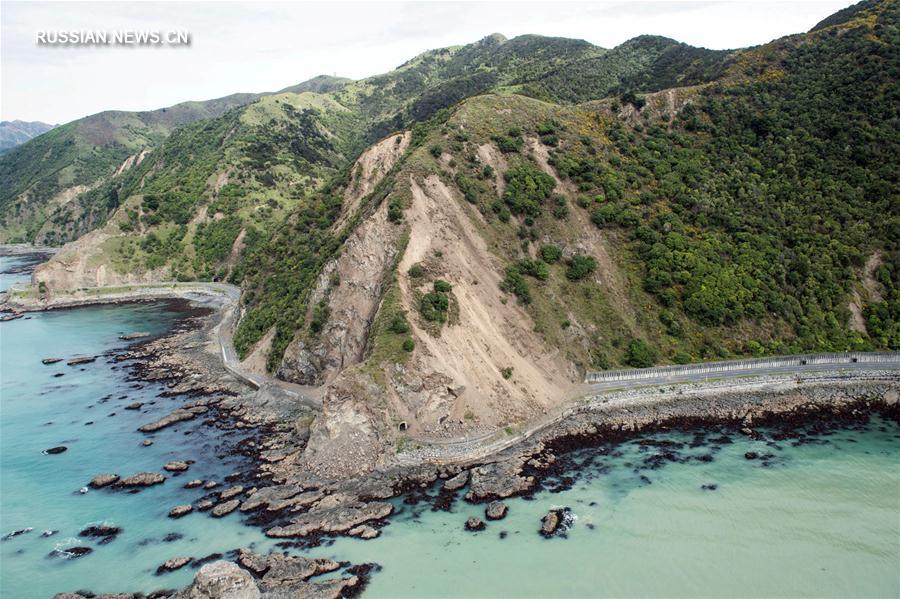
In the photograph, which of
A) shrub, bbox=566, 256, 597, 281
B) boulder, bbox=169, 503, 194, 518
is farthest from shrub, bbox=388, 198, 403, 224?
boulder, bbox=169, 503, 194, 518

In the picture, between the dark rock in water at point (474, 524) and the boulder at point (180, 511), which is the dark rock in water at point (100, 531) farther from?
the dark rock in water at point (474, 524)

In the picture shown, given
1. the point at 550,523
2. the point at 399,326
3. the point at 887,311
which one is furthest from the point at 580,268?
the point at 887,311

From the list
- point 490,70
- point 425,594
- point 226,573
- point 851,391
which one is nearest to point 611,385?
point 851,391

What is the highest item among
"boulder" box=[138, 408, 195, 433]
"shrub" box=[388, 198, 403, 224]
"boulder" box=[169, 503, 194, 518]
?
"shrub" box=[388, 198, 403, 224]

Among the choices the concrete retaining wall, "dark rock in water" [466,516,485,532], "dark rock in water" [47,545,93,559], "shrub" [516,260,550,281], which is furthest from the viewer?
"shrub" [516,260,550,281]

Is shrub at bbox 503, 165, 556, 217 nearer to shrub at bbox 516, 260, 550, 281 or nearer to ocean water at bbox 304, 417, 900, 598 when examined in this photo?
shrub at bbox 516, 260, 550, 281

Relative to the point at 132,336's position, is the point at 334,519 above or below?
below

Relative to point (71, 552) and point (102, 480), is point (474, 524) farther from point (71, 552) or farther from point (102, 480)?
point (102, 480)
